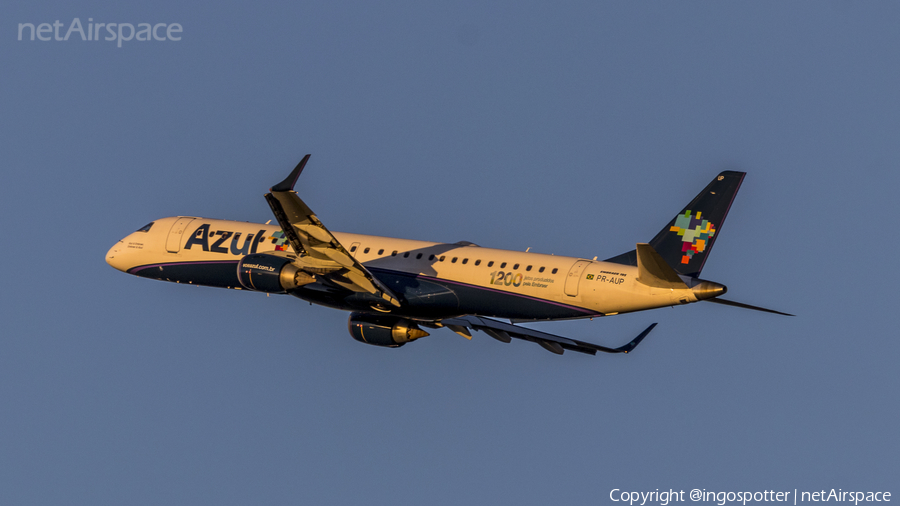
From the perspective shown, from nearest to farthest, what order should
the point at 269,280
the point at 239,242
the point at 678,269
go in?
1. the point at 678,269
2. the point at 269,280
3. the point at 239,242

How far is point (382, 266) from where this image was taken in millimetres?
49781

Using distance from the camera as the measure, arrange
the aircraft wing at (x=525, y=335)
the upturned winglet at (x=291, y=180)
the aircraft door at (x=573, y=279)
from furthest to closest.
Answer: the aircraft wing at (x=525, y=335)
the aircraft door at (x=573, y=279)
the upturned winglet at (x=291, y=180)

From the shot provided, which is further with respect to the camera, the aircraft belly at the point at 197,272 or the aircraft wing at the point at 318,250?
the aircraft belly at the point at 197,272

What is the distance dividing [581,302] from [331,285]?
9.34m

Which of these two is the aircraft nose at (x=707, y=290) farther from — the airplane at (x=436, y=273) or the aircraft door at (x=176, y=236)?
the aircraft door at (x=176, y=236)

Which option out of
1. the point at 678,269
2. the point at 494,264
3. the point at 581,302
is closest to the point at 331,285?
the point at 494,264

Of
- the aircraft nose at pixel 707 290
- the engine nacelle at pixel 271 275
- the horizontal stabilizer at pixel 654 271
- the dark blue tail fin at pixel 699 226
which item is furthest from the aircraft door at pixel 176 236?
the aircraft nose at pixel 707 290

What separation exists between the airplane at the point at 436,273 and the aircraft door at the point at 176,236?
58 mm

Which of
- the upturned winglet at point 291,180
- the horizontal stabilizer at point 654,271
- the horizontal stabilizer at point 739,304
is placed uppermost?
the upturned winglet at point 291,180

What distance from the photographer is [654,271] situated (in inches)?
1682

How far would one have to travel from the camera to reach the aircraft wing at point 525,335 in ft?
162

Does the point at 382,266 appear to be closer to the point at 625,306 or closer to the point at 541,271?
the point at 541,271

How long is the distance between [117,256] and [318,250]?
13.3 meters

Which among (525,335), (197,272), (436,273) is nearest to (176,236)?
(197,272)
